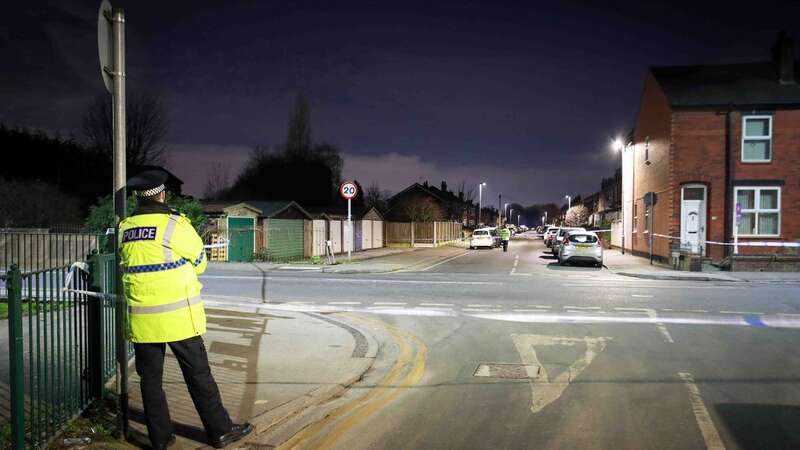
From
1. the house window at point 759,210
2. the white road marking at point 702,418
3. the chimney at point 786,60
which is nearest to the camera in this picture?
the white road marking at point 702,418

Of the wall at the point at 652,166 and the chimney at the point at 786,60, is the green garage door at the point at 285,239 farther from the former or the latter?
the chimney at the point at 786,60

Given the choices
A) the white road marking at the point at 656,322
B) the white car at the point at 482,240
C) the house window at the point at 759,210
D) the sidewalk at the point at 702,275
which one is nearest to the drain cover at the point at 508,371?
the white road marking at the point at 656,322

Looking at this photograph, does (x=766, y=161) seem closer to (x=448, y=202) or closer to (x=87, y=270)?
(x=87, y=270)

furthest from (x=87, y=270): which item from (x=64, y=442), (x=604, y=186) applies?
(x=604, y=186)

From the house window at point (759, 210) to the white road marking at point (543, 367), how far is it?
19223 millimetres

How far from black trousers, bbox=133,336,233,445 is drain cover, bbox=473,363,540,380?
3298 mm

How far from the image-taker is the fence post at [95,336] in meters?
5.21

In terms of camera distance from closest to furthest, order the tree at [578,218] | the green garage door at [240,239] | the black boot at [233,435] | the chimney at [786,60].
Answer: the black boot at [233,435]
the chimney at [786,60]
the green garage door at [240,239]
the tree at [578,218]

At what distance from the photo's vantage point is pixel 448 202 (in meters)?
87.5

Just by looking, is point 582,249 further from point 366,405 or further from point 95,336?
point 95,336

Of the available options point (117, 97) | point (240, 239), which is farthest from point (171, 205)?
point (117, 97)

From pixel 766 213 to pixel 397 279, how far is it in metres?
16.6

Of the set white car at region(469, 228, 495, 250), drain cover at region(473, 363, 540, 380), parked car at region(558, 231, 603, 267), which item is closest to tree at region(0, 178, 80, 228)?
parked car at region(558, 231, 603, 267)

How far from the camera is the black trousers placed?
171 inches
